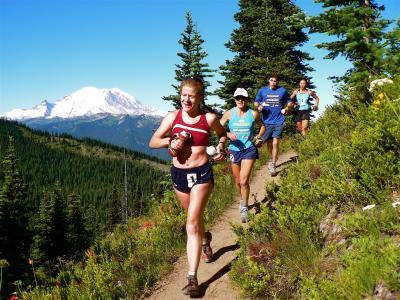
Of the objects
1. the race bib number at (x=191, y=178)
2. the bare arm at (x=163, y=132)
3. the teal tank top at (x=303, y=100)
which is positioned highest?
the teal tank top at (x=303, y=100)

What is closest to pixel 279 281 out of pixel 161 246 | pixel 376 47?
pixel 161 246

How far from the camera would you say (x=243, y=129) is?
7.27 metres

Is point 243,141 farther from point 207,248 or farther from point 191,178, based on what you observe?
point 191,178

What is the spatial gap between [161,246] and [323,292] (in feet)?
12.5

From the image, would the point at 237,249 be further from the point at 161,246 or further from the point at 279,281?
the point at 279,281

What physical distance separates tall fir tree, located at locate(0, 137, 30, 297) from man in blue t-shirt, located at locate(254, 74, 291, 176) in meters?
25.8

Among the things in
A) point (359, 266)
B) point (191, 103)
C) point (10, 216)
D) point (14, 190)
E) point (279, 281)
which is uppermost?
point (191, 103)

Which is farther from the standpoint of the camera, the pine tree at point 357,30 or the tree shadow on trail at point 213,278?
the pine tree at point 357,30

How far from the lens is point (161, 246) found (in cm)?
658

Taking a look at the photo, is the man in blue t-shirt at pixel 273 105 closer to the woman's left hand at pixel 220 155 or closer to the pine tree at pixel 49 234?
the woman's left hand at pixel 220 155

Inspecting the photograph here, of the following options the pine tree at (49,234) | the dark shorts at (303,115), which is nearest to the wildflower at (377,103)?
the dark shorts at (303,115)

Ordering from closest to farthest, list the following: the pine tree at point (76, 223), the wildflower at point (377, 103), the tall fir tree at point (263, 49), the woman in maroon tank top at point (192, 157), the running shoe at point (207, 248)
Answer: the woman in maroon tank top at point (192, 157), the wildflower at point (377, 103), the running shoe at point (207, 248), the tall fir tree at point (263, 49), the pine tree at point (76, 223)

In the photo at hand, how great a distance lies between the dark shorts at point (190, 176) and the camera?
183 inches

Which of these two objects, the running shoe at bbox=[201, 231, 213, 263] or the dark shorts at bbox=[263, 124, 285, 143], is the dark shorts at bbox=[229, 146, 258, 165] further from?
the dark shorts at bbox=[263, 124, 285, 143]
